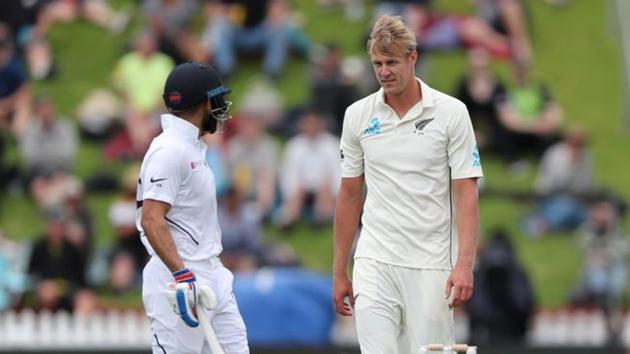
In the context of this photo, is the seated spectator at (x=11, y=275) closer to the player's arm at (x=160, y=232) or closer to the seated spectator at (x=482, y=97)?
the seated spectator at (x=482, y=97)

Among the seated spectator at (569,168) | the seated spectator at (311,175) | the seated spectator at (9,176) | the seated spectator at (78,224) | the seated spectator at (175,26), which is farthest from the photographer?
the seated spectator at (175,26)

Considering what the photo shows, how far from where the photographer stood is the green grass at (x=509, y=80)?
18000 mm

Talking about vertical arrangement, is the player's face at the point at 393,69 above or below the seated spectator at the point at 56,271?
above

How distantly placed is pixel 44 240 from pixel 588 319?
228 inches

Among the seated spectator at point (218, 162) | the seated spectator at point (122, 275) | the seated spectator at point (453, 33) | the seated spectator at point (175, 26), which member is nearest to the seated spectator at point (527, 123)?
the seated spectator at point (453, 33)

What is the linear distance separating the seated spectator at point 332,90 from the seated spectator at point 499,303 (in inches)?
123

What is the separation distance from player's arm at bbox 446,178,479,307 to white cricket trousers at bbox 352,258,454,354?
149 mm

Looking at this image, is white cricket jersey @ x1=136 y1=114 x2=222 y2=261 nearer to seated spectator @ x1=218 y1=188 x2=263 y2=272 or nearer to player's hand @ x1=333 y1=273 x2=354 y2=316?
player's hand @ x1=333 y1=273 x2=354 y2=316

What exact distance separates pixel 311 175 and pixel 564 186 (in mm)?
2903

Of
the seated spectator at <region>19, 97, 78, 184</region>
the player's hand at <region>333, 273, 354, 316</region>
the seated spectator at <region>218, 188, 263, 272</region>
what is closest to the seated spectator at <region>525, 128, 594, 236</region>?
the seated spectator at <region>218, 188, 263, 272</region>

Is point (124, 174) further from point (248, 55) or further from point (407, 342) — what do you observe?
point (407, 342)

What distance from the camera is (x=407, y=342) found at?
842 centimetres

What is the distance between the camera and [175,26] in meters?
Answer: 19.9

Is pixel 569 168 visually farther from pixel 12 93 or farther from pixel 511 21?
pixel 12 93
